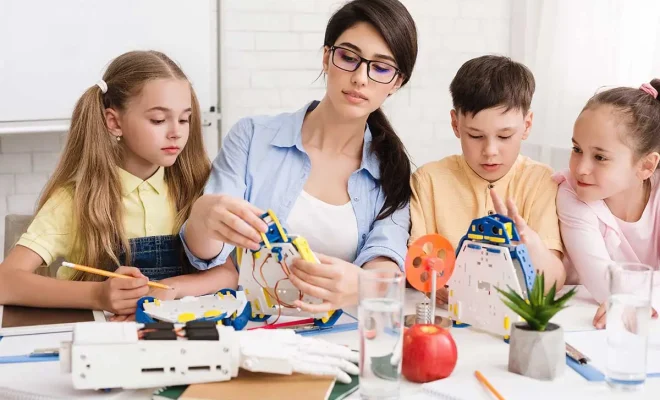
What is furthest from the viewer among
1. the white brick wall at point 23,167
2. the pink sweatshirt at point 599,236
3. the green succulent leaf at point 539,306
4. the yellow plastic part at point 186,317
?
the white brick wall at point 23,167

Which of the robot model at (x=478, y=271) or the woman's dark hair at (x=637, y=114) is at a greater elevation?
the woman's dark hair at (x=637, y=114)

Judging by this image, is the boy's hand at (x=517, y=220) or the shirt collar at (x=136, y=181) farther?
the shirt collar at (x=136, y=181)

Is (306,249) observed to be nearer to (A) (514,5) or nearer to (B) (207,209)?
(B) (207,209)

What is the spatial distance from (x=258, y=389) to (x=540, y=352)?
466 mm

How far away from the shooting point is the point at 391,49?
1.90 m

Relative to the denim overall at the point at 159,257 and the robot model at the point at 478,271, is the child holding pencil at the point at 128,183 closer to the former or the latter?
the denim overall at the point at 159,257

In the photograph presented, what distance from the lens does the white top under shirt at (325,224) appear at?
199 centimetres

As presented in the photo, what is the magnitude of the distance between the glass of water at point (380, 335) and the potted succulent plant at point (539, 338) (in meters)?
0.23

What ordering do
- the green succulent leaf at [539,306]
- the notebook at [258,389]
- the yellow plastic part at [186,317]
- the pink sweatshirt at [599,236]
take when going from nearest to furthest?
the notebook at [258,389] < the green succulent leaf at [539,306] < the yellow plastic part at [186,317] < the pink sweatshirt at [599,236]

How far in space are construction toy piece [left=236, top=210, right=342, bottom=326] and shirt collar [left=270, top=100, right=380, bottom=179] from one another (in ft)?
1.61

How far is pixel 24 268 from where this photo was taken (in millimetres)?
1840

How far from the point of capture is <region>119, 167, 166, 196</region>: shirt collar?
202 cm

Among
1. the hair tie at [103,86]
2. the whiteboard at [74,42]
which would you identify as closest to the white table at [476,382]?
the hair tie at [103,86]

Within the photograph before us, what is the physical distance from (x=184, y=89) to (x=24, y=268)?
58 centimetres
